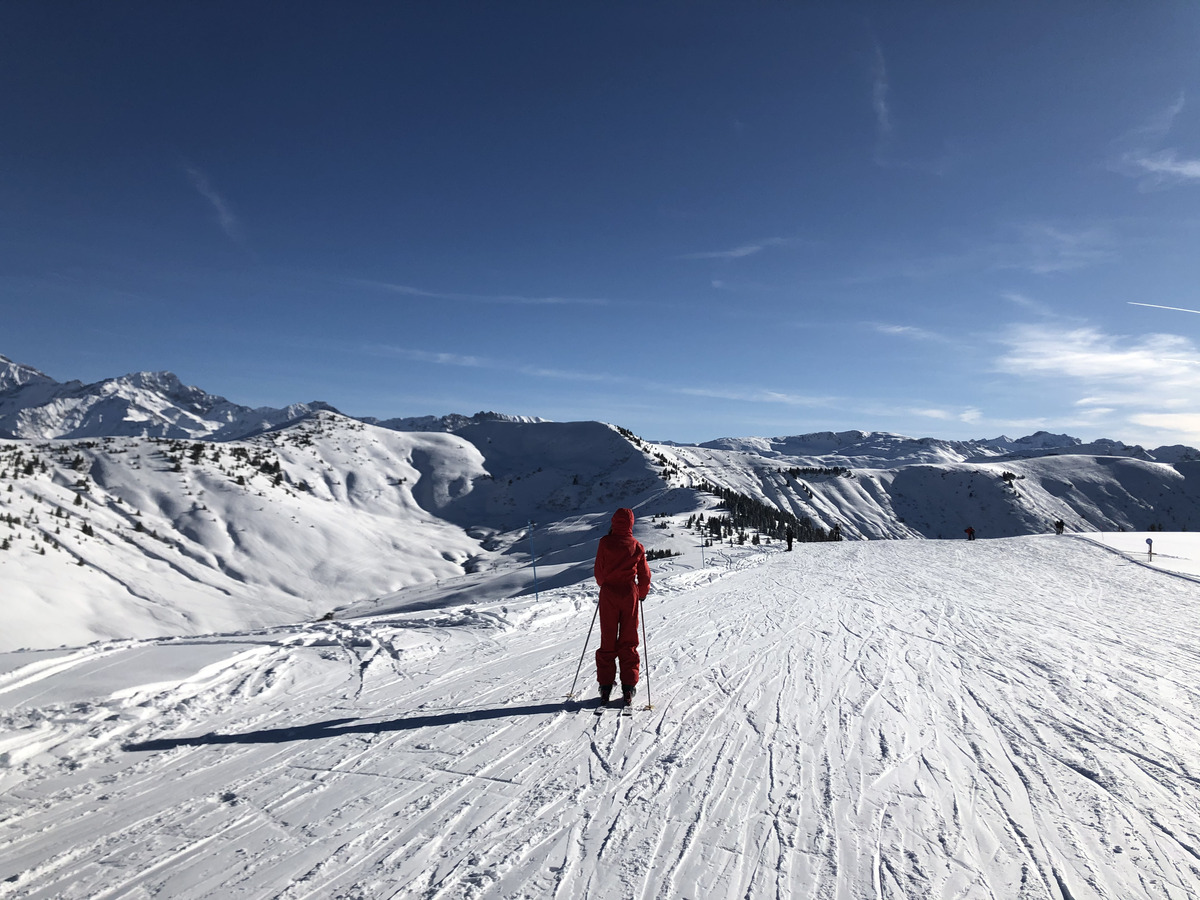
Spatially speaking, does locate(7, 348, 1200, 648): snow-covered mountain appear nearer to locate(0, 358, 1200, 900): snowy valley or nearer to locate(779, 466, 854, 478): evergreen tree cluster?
locate(0, 358, 1200, 900): snowy valley

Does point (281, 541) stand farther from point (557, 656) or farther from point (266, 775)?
point (266, 775)

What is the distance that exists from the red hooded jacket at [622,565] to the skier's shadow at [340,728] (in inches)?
55.0

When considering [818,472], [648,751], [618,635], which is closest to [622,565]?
[618,635]

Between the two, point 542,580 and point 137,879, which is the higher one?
point 137,879

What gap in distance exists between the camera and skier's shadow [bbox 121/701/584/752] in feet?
16.8

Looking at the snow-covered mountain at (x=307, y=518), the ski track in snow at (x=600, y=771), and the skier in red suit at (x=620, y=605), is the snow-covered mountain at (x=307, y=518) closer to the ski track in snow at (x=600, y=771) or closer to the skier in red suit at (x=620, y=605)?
the ski track in snow at (x=600, y=771)

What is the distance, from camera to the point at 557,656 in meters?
8.21

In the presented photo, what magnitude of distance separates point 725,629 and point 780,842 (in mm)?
6518

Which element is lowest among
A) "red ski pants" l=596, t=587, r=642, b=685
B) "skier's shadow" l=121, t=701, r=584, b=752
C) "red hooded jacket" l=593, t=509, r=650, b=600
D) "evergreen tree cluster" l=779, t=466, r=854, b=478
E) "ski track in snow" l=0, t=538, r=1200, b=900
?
"skier's shadow" l=121, t=701, r=584, b=752

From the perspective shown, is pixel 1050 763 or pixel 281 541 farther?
pixel 281 541

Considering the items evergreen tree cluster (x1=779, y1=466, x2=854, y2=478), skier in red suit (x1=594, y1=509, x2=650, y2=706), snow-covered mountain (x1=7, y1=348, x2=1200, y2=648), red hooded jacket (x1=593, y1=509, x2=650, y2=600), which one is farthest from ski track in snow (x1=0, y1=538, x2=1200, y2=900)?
evergreen tree cluster (x1=779, y1=466, x2=854, y2=478)

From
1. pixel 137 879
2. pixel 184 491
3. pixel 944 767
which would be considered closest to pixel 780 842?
pixel 944 767

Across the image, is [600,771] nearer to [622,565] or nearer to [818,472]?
[622,565]

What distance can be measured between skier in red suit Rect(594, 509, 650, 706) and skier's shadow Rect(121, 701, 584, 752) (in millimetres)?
571
